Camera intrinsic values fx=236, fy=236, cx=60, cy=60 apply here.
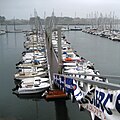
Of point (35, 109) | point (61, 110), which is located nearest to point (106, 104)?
point (61, 110)

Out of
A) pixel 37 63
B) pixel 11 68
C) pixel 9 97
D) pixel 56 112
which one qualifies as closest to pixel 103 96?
pixel 56 112

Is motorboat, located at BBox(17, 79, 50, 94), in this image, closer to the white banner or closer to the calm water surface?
the calm water surface

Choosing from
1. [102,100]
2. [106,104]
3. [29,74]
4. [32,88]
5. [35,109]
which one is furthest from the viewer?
[29,74]

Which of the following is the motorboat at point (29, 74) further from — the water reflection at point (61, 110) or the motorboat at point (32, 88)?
the water reflection at point (61, 110)

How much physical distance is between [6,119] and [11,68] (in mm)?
14569

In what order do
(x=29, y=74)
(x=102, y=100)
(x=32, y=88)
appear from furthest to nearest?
(x=29, y=74)
(x=32, y=88)
(x=102, y=100)

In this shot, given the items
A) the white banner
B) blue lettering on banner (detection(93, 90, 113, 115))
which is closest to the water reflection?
the white banner

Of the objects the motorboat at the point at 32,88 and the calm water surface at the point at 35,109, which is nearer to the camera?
the calm water surface at the point at 35,109

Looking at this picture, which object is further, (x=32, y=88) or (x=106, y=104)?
(x=32, y=88)

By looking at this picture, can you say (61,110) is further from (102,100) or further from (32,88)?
(102,100)

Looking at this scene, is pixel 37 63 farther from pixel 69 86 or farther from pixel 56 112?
pixel 69 86

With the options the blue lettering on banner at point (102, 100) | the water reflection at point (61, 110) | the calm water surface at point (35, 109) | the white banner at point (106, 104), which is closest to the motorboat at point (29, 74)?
the calm water surface at point (35, 109)

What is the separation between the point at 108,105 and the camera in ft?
13.1

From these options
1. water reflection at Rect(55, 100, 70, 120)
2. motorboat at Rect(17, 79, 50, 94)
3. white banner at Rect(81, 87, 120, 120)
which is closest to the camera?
white banner at Rect(81, 87, 120, 120)
